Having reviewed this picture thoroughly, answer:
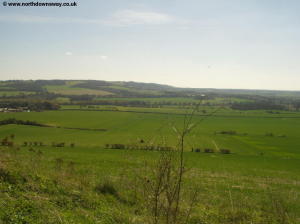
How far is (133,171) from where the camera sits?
19.0 ft

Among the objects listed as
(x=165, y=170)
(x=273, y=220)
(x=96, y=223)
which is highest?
(x=165, y=170)

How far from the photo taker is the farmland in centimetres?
627

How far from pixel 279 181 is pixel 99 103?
10792 cm

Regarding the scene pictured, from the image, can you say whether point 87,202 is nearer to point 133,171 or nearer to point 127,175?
point 133,171

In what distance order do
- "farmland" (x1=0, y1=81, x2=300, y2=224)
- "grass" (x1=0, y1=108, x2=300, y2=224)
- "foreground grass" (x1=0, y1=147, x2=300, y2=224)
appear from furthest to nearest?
"grass" (x1=0, y1=108, x2=300, y2=224) → "farmland" (x1=0, y1=81, x2=300, y2=224) → "foreground grass" (x1=0, y1=147, x2=300, y2=224)

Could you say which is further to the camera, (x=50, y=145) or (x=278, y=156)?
(x=50, y=145)

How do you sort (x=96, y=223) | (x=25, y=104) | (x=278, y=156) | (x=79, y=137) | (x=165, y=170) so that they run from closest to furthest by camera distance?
1. (x=165, y=170)
2. (x=96, y=223)
3. (x=278, y=156)
4. (x=79, y=137)
5. (x=25, y=104)

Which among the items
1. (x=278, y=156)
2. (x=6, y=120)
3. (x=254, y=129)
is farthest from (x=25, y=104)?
(x=278, y=156)

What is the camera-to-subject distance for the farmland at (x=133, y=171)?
6.27 m

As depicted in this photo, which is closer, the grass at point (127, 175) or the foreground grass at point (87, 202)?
the foreground grass at point (87, 202)

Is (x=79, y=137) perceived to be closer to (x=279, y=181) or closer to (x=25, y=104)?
(x=279, y=181)

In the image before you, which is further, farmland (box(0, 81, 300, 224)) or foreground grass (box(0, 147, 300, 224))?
farmland (box(0, 81, 300, 224))

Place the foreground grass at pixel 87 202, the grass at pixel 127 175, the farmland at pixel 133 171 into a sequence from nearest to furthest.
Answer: the foreground grass at pixel 87 202, the farmland at pixel 133 171, the grass at pixel 127 175

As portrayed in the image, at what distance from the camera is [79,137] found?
5053cm
